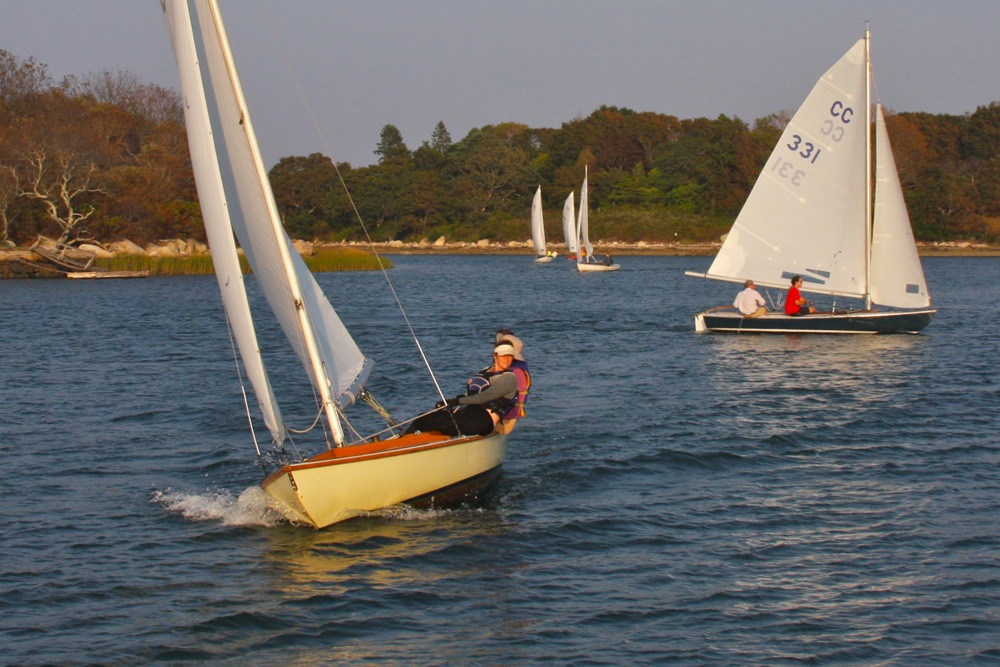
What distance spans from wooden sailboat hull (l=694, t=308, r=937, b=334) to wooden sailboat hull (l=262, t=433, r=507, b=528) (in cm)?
1475

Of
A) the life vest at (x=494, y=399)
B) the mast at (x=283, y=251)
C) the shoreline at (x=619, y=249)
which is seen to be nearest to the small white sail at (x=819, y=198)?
the life vest at (x=494, y=399)

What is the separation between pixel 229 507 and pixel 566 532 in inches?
130

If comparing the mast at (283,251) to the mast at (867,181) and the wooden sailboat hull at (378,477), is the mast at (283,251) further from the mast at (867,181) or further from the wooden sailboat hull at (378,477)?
the mast at (867,181)

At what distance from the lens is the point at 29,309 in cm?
3559

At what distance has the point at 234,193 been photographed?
10281 mm

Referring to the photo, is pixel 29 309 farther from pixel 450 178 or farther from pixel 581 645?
pixel 450 178

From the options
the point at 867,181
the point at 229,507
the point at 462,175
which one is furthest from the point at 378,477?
the point at 462,175

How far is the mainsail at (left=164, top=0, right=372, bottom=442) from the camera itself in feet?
31.6

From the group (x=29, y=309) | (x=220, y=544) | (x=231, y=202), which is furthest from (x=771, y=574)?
(x=29, y=309)

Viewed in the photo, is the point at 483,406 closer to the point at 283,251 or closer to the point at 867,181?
the point at 283,251

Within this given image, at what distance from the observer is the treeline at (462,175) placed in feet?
200

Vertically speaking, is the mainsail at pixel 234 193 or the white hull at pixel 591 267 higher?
the mainsail at pixel 234 193

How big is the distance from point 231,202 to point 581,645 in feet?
16.2

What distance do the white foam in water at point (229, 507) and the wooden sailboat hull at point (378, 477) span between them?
506mm
